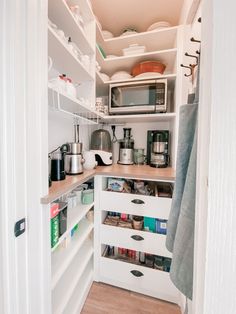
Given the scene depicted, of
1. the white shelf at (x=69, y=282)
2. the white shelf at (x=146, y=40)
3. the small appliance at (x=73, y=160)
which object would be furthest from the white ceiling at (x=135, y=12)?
the white shelf at (x=69, y=282)

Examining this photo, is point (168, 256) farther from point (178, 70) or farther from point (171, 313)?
point (178, 70)

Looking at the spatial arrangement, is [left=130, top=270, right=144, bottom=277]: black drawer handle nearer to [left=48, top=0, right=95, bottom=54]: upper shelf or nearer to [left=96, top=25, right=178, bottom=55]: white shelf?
[left=48, top=0, right=95, bottom=54]: upper shelf

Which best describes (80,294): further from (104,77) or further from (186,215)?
(104,77)

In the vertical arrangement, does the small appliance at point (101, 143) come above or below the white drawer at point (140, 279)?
above

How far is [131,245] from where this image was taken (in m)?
1.23

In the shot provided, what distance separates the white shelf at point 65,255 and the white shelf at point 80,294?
1.21 ft

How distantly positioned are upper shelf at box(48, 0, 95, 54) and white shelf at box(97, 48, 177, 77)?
0.78 feet

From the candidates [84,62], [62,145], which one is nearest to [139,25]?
[84,62]

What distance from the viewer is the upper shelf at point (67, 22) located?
0.86 meters

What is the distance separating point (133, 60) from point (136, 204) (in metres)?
1.25

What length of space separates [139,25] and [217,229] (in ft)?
5.96

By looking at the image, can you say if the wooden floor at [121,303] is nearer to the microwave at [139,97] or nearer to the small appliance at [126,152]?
the small appliance at [126,152]

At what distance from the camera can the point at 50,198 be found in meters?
0.69

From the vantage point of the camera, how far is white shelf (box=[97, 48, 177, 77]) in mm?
1366
